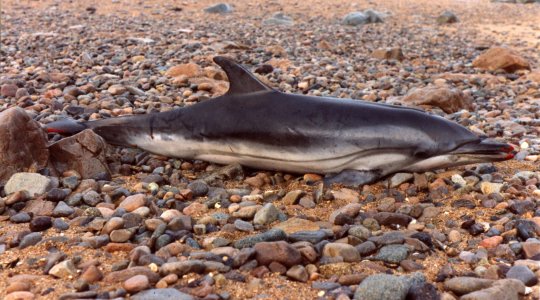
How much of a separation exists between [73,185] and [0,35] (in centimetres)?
968

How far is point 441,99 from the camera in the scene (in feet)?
25.0

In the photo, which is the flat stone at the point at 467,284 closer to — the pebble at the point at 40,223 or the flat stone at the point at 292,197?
the flat stone at the point at 292,197

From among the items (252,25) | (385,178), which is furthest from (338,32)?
(385,178)

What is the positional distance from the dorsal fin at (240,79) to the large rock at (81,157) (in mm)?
1265

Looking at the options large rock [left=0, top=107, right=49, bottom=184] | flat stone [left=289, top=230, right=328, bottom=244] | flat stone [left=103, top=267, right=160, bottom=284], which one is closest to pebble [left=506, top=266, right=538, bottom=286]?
flat stone [left=289, top=230, right=328, bottom=244]

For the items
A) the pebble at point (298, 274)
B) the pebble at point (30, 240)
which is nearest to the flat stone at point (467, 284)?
the pebble at point (298, 274)

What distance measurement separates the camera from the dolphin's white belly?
4973 millimetres

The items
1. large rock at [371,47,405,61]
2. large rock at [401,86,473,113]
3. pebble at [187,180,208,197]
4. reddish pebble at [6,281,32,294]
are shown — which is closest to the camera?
reddish pebble at [6,281,32,294]

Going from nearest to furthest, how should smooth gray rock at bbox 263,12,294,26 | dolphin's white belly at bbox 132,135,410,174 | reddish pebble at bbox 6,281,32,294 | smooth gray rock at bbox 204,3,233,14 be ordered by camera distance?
reddish pebble at bbox 6,281,32,294 → dolphin's white belly at bbox 132,135,410,174 → smooth gray rock at bbox 263,12,294,26 → smooth gray rock at bbox 204,3,233,14

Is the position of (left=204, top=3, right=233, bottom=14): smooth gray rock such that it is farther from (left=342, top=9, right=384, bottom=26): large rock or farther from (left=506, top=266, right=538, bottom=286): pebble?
(left=506, top=266, right=538, bottom=286): pebble

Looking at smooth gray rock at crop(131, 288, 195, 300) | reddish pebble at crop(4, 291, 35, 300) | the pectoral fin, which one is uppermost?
smooth gray rock at crop(131, 288, 195, 300)

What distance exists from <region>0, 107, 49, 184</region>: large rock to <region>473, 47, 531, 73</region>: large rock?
826 centimetres

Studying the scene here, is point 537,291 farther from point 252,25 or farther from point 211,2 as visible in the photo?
point 211,2

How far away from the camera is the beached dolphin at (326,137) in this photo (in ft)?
16.1
